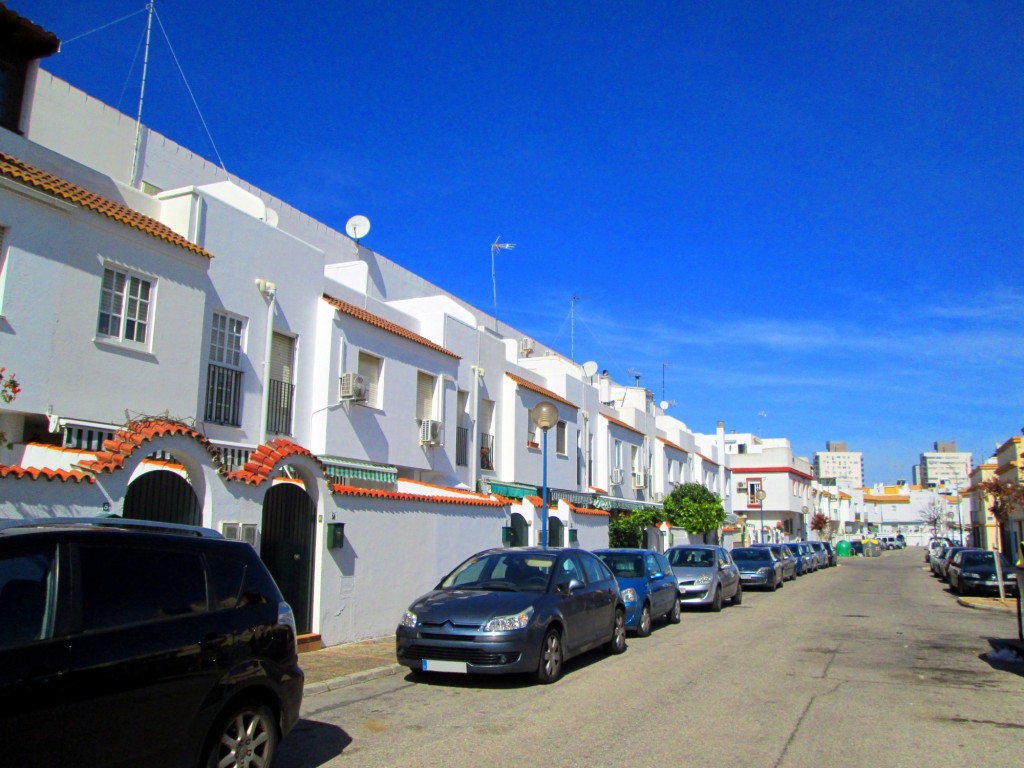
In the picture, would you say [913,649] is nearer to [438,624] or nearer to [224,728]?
[438,624]

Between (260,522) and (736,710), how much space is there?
639 cm

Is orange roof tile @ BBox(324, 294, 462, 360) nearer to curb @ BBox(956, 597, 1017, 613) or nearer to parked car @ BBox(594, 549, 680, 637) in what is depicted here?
parked car @ BBox(594, 549, 680, 637)

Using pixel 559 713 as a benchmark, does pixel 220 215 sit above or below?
above

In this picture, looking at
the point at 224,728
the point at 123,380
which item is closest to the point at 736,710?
the point at 224,728

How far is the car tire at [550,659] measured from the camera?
963cm

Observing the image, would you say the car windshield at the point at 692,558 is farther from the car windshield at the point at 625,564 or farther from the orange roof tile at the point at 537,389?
the orange roof tile at the point at 537,389

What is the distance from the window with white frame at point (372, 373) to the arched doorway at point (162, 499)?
28.7 feet

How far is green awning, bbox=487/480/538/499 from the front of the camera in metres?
24.2

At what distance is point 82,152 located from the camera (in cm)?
1792

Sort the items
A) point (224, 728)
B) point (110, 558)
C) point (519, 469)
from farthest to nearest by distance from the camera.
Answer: point (519, 469) → point (224, 728) → point (110, 558)

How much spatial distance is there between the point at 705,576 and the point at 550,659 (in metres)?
11.4

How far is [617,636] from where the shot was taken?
12422 mm

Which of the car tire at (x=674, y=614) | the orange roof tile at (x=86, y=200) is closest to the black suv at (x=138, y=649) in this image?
the orange roof tile at (x=86, y=200)

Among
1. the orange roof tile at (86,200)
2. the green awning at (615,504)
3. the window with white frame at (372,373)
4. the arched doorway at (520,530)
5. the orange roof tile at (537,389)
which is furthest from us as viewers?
the green awning at (615,504)
